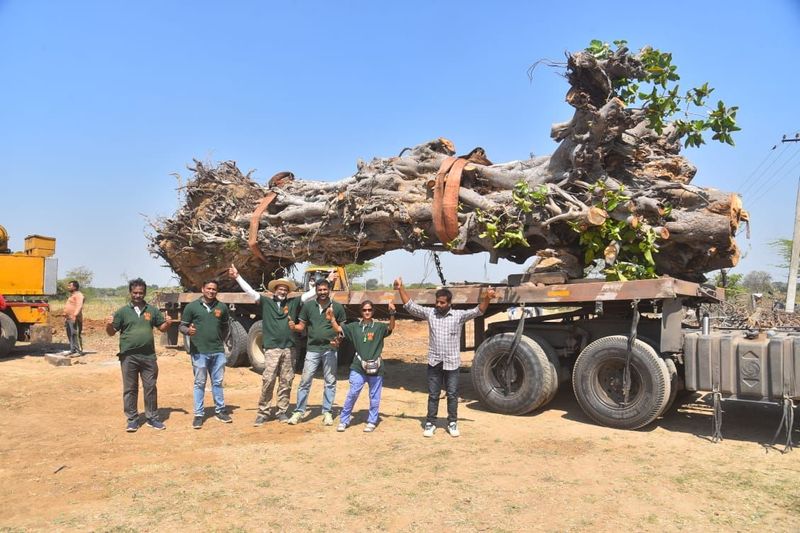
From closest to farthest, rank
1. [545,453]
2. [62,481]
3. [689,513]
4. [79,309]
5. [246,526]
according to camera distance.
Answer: [246,526]
[689,513]
[62,481]
[545,453]
[79,309]

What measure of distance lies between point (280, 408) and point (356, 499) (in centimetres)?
310

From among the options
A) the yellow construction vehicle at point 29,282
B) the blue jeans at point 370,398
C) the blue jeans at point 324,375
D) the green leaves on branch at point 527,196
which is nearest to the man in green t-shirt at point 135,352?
the blue jeans at point 324,375

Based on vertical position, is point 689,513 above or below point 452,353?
below

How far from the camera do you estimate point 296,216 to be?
35.6 ft

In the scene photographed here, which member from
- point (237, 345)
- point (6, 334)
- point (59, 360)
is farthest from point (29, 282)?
point (237, 345)

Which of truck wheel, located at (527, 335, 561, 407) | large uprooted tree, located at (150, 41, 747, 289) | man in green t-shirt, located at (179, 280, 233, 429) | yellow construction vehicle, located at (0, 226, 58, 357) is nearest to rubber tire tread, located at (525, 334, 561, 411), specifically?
truck wheel, located at (527, 335, 561, 407)

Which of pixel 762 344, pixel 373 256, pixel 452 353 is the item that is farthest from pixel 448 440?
pixel 373 256

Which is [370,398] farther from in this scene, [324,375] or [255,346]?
[255,346]

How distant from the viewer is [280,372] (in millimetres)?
7578

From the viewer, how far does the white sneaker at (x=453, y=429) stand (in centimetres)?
663

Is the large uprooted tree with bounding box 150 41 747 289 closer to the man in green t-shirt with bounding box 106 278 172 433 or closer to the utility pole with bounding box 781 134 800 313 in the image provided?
the man in green t-shirt with bounding box 106 278 172 433

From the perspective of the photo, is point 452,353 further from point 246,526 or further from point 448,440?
point 246,526

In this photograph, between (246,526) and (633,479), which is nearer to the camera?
(246,526)

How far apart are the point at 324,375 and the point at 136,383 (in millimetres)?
2203
